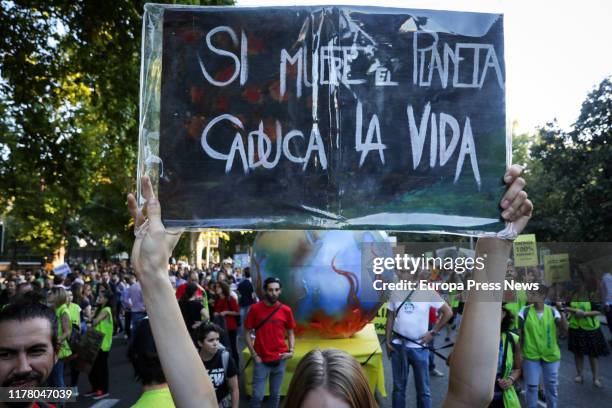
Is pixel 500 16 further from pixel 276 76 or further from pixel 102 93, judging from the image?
pixel 102 93

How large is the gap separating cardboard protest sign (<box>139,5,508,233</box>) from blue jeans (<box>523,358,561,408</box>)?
5.10 metres

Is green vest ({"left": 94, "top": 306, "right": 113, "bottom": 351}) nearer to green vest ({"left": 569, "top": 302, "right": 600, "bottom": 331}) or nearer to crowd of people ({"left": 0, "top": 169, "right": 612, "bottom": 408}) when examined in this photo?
crowd of people ({"left": 0, "top": 169, "right": 612, "bottom": 408})

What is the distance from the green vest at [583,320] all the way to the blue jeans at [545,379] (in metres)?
2.97

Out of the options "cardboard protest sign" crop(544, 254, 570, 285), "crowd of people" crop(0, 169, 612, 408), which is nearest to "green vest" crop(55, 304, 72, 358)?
"crowd of people" crop(0, 169, 612, 408)

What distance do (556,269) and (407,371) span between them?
249 inches

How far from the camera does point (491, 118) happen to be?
2.39m

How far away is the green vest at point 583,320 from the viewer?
30.1 feet

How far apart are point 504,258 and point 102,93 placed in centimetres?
1020

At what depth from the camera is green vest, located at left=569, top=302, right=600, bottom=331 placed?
917 cm

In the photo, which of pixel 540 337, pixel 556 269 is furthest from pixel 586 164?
pixel 540 337

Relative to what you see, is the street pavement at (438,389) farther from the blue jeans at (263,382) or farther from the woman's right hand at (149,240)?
the woman's right hand at (149,240)

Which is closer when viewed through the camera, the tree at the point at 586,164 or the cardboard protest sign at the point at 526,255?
the cardboard protest sign at the point at 526,255

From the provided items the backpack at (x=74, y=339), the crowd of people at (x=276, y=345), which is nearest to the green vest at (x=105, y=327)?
the crowd of people at (x=276, y=345)

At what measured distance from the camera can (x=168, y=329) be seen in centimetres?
184
